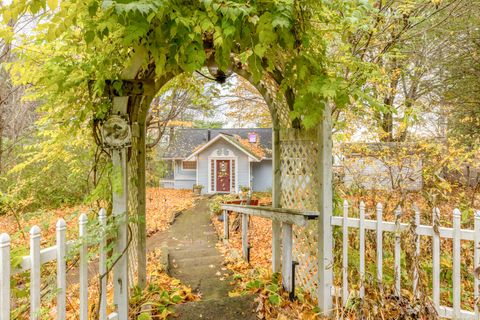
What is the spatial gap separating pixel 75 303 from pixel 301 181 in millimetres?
2717

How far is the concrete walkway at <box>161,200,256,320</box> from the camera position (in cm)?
276

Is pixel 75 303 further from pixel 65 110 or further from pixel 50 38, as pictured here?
pixel 50 38

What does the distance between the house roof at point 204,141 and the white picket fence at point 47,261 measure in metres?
14.2

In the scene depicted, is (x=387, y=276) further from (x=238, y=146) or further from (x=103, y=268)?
(x=238, y=146)

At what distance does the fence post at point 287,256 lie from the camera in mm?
3125

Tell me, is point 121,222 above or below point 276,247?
above

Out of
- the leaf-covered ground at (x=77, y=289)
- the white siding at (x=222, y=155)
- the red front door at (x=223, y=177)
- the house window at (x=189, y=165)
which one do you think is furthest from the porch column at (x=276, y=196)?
the house window at (x=189, y=165)

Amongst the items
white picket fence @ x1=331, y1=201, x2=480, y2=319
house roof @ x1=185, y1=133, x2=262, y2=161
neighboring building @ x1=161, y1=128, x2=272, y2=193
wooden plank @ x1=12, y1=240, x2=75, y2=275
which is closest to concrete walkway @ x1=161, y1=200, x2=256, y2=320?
white picket fence @ x1=331, y1=201, x2=480, y2=319

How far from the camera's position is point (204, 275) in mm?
4113

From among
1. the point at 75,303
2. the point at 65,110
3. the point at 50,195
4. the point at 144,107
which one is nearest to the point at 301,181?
the point at 144,107

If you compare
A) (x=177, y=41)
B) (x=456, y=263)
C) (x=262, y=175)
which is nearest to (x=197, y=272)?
(x=456, y=263)

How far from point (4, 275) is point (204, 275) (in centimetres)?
301

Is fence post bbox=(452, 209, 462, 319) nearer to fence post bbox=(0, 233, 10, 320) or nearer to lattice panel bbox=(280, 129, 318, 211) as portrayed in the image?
lattice panel bbox=(280, 129, 318, 211)

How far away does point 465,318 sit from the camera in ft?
7.39
